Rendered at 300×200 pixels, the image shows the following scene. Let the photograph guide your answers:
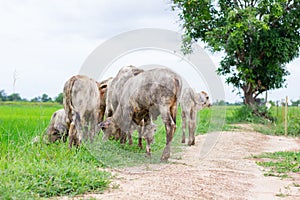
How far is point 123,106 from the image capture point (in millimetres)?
7113

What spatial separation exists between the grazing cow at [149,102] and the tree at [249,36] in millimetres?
10652

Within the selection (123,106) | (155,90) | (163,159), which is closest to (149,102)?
(155,90)

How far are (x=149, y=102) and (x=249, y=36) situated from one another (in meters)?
13.2

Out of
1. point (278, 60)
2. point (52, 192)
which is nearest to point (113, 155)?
point (52, 192)

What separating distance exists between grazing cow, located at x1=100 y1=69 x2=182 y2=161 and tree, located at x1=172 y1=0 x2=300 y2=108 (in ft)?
34.9

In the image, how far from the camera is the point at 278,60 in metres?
18.7

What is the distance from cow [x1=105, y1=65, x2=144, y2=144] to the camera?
754 cm

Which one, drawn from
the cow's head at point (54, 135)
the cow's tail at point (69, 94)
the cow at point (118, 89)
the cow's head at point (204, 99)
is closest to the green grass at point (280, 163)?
the cow at point (118, 89)

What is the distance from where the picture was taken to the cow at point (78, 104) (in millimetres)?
6901

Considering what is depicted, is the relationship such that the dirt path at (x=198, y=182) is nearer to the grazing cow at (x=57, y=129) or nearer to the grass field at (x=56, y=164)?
the grass field at (x=56, y=164)

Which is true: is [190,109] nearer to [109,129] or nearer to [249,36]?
[109,129]

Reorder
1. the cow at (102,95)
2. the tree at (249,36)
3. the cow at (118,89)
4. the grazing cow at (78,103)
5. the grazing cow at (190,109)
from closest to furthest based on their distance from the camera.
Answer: the grazing cow at (78,103) < the cow at (118,89) < the cow at (102,95) < the grazing cow at (190,109) < the tree at (249,36)

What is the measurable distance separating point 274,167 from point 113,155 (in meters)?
2.69

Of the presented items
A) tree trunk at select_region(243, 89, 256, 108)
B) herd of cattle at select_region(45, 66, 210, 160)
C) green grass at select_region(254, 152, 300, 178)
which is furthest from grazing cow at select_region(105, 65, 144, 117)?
tree trunk at select_region(243, 89, 256, 108)
